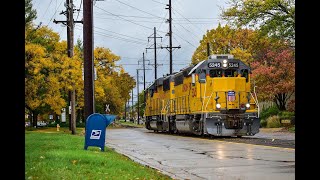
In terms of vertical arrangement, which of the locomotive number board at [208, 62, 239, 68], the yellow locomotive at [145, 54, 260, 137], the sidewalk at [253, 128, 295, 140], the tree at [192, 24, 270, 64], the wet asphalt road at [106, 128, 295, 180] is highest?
the tree at [192, 24, 270, 64]

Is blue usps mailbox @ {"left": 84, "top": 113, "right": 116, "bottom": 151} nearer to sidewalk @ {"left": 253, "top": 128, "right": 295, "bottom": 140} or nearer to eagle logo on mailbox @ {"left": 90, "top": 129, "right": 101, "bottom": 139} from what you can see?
eagle logo on mailbox @ {"left": 90, "top": 129, "right": 101, "bottom": 139}

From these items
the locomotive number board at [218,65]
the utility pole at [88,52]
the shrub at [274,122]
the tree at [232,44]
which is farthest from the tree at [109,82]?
the utility pole at [88,52]

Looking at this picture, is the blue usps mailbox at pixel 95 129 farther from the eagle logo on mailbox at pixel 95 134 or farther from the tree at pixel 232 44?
the tree at pixel 232 44

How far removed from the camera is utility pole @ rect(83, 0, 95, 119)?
Result: 1741 centimetres

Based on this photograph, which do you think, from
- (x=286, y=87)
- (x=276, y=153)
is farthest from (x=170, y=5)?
(x=276, y=153)

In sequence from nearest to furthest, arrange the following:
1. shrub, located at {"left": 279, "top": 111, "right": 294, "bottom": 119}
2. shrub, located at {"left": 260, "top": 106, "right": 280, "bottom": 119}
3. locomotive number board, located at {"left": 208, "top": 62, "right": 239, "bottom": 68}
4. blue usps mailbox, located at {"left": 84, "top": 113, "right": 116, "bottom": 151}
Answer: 1. blue usps mailbox, located at {"left": 84, "top": 113, "right": 116, "bottom": 151}
2. locomotive number board, located at {"left": 208, "top": 62, "right": 239, "bottom": 68}
3. shrub, located at {"left": 279, "top": 111, "right": 294, "bottom": 119}
4. shrub, located at {"left": 260, "top": 106, "right": 280, "bottom": 119}

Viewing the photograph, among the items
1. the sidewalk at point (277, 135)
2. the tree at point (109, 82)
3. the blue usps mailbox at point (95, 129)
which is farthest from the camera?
the tree at point (109, 82)

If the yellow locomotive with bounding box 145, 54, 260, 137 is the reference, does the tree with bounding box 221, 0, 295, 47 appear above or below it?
above

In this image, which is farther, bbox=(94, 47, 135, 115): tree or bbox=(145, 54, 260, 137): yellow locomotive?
bbox=(94, 47, 135, 115): tree

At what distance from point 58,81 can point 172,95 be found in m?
8.25

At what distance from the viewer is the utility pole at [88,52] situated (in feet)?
57.1

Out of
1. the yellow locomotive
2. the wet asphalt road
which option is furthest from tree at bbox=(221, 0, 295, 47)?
the wet asphalt road

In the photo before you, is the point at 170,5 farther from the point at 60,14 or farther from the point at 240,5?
the point at 240,5

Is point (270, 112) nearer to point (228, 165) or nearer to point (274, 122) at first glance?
point (274, 122)
